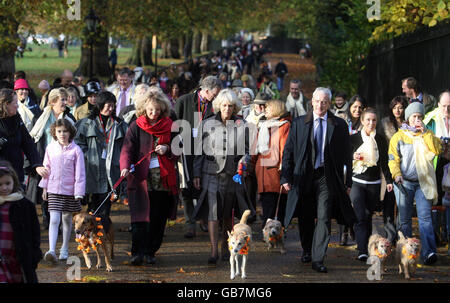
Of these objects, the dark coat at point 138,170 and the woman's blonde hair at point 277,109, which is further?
the woman's blonde hair at point 277,109

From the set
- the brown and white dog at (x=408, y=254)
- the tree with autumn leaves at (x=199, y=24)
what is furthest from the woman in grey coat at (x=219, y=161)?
the tree with autumn leaves at (x=199, y=24)

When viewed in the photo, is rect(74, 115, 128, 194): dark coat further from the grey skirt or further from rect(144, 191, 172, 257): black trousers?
the grey skirt

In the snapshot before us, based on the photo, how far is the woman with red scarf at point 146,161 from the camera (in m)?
9.22

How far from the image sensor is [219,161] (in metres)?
9.50

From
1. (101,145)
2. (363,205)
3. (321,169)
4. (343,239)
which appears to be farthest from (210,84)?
(343,239)

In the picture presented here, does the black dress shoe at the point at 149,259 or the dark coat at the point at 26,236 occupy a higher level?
the dark coat at the point at 26,236

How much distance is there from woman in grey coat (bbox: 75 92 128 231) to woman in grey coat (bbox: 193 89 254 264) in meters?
1.34

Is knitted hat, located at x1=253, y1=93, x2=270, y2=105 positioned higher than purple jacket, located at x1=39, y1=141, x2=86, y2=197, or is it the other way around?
knitted hat, located at x1=253, y1=93, x2=270, y2=105

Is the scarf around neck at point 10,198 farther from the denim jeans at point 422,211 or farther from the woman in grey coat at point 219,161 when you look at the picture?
the denim jeans at point 422,211

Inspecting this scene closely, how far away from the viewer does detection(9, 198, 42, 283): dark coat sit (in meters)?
6.21

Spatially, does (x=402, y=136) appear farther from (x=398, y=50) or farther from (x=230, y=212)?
(x=398, y=50)

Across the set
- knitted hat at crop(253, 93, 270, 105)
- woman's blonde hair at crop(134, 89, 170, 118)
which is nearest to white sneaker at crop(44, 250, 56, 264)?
woman's blonde hair at crop(134, 89, 170, 118)

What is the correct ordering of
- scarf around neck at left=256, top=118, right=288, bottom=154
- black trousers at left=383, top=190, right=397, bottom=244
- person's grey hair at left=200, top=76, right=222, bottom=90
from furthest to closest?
scarf around neck at left=256, top=118, right=288, bottom=154 → person's grey hair at left=200, top=76, right=222, bottom=90 → black trousers at left=383, top=190, right=397, bottom=244

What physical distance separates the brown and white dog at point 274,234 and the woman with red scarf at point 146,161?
1.45 metres
